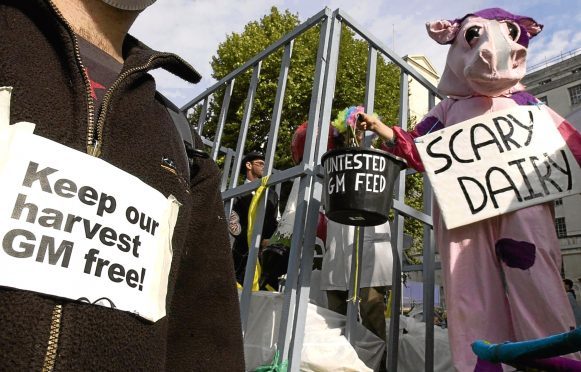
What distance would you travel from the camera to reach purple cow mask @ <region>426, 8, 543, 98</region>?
2.07 m

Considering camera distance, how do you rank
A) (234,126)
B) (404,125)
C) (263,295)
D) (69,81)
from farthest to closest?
A: 1. (234,126)
2. (404,125)
3. (263,295)
4. (69,81)

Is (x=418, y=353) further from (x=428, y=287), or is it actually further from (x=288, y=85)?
(x=288, y=85)

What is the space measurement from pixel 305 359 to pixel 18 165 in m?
1.71

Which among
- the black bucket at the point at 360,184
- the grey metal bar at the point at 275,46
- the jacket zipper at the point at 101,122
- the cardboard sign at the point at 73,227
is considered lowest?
the cardboard sign at the point at 73,227

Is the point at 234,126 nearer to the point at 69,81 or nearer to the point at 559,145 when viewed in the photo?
the point at 559,145

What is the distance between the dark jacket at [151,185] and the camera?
0.67 meters

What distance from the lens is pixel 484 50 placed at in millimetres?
2064

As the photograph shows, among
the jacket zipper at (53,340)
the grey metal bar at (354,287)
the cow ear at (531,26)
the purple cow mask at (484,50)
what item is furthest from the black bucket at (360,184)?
the jacket zipper at (53,340)

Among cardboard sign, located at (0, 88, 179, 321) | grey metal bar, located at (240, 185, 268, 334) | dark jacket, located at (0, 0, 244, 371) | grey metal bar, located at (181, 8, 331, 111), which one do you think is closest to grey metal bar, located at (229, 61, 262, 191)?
grey metal bar, located at (181, 8, 331, 111)

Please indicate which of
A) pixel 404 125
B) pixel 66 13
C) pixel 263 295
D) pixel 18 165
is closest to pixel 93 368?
pixel 18 165

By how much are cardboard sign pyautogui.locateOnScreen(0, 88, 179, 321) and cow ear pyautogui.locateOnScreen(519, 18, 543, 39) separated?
2168 millimetres

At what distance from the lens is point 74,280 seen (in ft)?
2.34

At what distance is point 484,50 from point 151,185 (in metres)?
1.72

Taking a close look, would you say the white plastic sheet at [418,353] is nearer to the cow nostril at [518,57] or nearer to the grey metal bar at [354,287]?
the grey metal bar at [354,287]
